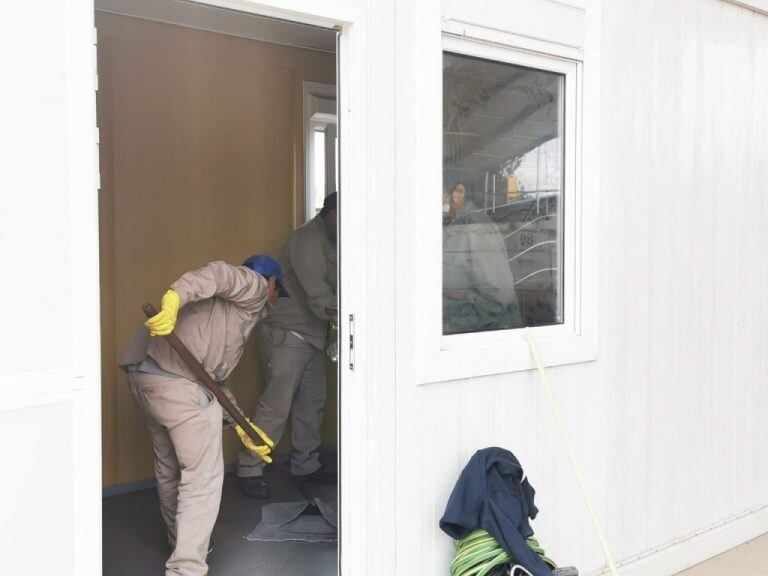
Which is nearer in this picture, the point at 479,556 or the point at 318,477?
the point at 479,556

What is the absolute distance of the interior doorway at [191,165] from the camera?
3465mm

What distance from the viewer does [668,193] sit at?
9.66ft

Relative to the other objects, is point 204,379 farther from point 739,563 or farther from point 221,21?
point 739,563

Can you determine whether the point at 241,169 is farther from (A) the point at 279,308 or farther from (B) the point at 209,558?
(B) the point at 209,558

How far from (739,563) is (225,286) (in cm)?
271

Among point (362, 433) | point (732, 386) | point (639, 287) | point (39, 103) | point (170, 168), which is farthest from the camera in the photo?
point (170, 168)

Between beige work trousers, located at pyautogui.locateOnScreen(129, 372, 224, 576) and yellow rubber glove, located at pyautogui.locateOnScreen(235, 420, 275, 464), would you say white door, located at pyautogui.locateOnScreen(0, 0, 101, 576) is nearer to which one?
beige work trousers, located at pyautogui.locateOnScreen(129, 372, 224, 576)

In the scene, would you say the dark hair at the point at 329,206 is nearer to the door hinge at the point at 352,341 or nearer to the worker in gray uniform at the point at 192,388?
the worker in gray uniform at the point at 192,388

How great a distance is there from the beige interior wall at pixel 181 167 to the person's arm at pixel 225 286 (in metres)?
0.97

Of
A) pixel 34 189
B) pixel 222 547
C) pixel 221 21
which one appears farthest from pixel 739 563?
pixel 221 21

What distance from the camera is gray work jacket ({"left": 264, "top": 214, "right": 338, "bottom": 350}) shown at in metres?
3.64

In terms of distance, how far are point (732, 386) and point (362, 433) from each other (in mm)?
2158

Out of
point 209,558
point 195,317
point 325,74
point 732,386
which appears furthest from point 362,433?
point 325,74

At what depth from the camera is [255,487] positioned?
11.7 ft
